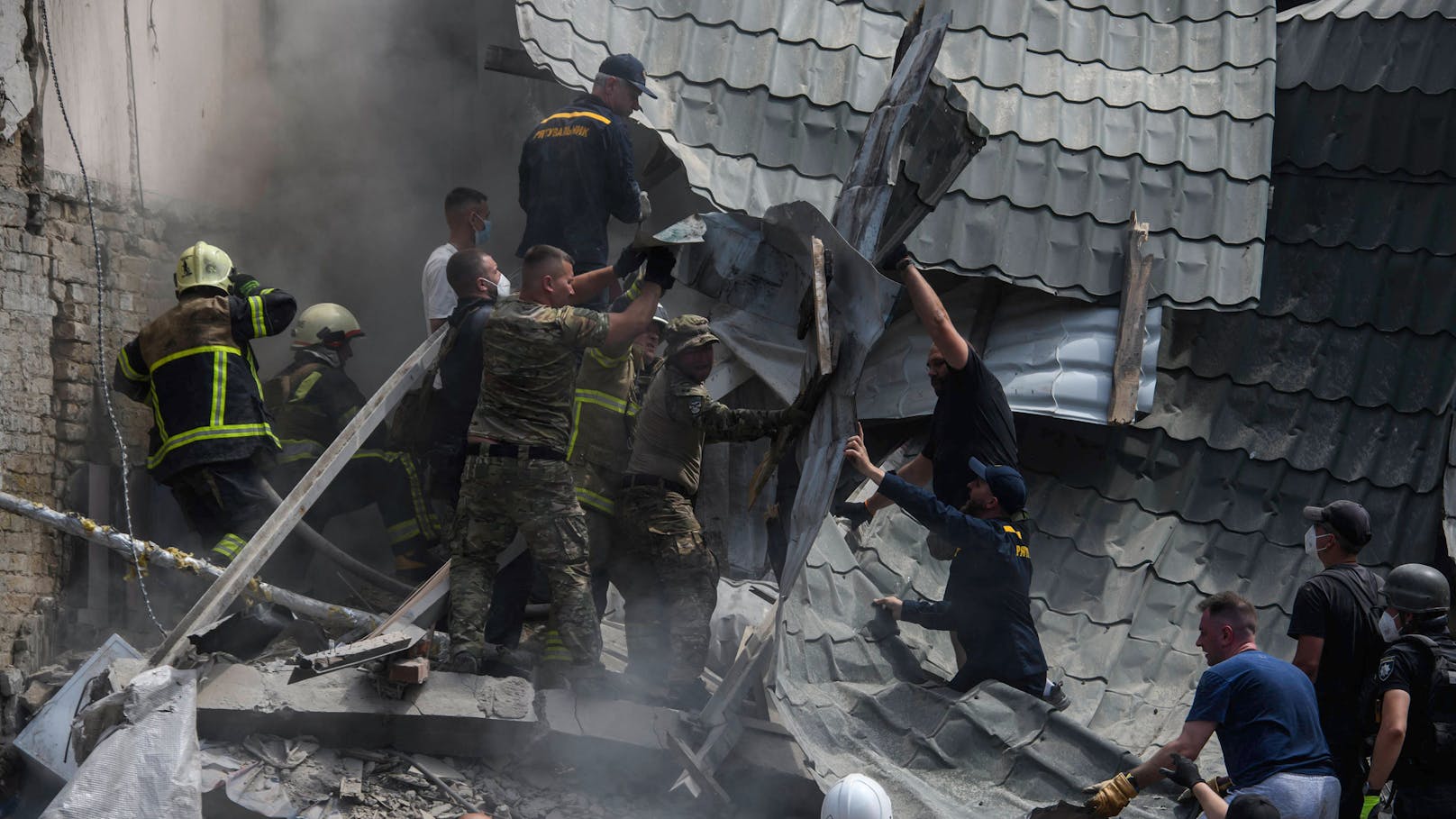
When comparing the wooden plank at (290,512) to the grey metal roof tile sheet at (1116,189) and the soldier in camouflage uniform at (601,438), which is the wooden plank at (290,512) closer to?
the soldier in camouflage uniform at (601,438)

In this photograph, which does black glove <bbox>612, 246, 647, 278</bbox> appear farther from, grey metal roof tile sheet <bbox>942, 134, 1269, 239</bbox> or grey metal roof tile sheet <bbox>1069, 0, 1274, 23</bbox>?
grey metal roof tile sheet <bbox>1069, 0, 1274, 23</bbox>

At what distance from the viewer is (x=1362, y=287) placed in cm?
822

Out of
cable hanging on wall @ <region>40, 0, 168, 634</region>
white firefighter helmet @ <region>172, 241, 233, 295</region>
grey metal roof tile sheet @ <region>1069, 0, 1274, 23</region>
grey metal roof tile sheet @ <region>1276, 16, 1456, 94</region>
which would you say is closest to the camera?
white firefighter helmet @ <region>172, 241, 233, 295</region>

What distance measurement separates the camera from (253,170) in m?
8.81

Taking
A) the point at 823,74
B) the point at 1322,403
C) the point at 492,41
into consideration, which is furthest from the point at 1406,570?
Result: the point at 492,41

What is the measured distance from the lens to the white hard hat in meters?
5.16

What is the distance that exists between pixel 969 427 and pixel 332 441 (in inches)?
137

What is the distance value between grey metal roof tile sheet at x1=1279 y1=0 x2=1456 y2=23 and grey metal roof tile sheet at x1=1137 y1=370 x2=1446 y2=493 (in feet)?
8.04

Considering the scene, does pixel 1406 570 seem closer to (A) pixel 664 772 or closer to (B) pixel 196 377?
(A) pixel 664 772

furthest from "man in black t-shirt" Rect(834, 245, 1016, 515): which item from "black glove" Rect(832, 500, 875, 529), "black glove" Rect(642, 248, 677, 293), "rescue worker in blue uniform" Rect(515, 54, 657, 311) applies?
"rescue worker in blue uniform" Rect(515, 54, 657, 311)

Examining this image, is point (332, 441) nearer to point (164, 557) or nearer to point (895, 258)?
point (164, 557)

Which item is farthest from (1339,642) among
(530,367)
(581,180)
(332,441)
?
(332,441)

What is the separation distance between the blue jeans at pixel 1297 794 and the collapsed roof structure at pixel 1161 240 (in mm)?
2302

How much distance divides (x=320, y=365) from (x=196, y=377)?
113 centimetres
